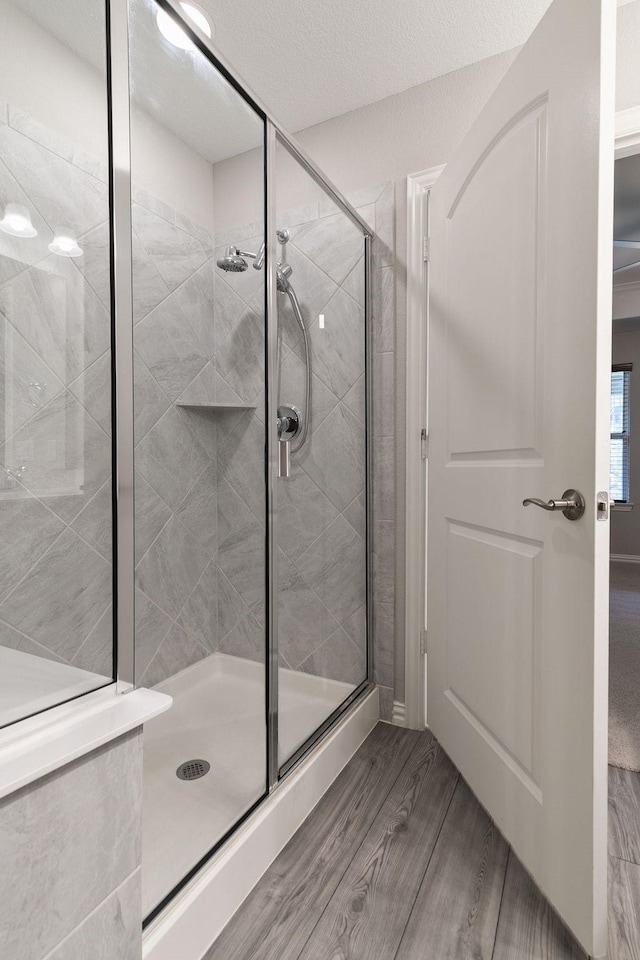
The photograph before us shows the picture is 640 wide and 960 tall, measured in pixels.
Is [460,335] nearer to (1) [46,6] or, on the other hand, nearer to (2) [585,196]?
(2) [585,196]

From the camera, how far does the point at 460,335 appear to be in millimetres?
1609

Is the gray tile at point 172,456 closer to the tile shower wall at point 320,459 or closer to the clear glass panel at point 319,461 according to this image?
the tile shower wall at point 320,459

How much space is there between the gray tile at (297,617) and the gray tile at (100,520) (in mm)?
613

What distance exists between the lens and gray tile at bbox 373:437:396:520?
2.02 m

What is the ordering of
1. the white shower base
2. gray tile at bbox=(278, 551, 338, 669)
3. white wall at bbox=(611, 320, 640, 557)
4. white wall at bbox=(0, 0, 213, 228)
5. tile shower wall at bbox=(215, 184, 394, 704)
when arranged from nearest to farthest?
white wall at bbox=(0, 0, 213, 228)
the white shower base
tile shower wall at bbox=(215, 184, 394, 704)
gray tile at bbox=(278, 551, 338, 669)
white wall at bbox=(611, 320, 640, 557)

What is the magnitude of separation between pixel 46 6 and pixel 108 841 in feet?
4.51

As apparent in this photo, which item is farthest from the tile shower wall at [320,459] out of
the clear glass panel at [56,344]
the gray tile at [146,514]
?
the clear glass panel at [56,344]

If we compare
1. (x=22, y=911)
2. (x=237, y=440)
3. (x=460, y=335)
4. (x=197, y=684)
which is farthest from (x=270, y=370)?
(x=22, y=911)

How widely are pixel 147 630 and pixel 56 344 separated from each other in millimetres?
723

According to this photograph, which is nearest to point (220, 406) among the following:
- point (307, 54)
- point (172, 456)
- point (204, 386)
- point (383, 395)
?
point (204, 386)

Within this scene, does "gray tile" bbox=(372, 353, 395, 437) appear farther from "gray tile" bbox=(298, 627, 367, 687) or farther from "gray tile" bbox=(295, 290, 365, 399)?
"gray tile" bbox=(298, 627, 367, 687)

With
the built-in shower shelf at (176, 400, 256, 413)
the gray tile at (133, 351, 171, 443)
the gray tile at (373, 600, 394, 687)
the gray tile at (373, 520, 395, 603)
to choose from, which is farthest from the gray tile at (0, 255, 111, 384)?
the gray tile at (373, 600, 394, 687)

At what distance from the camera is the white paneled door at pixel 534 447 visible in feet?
3.36

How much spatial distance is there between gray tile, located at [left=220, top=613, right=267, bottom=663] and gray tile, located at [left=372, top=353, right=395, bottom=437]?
94 centimetres
